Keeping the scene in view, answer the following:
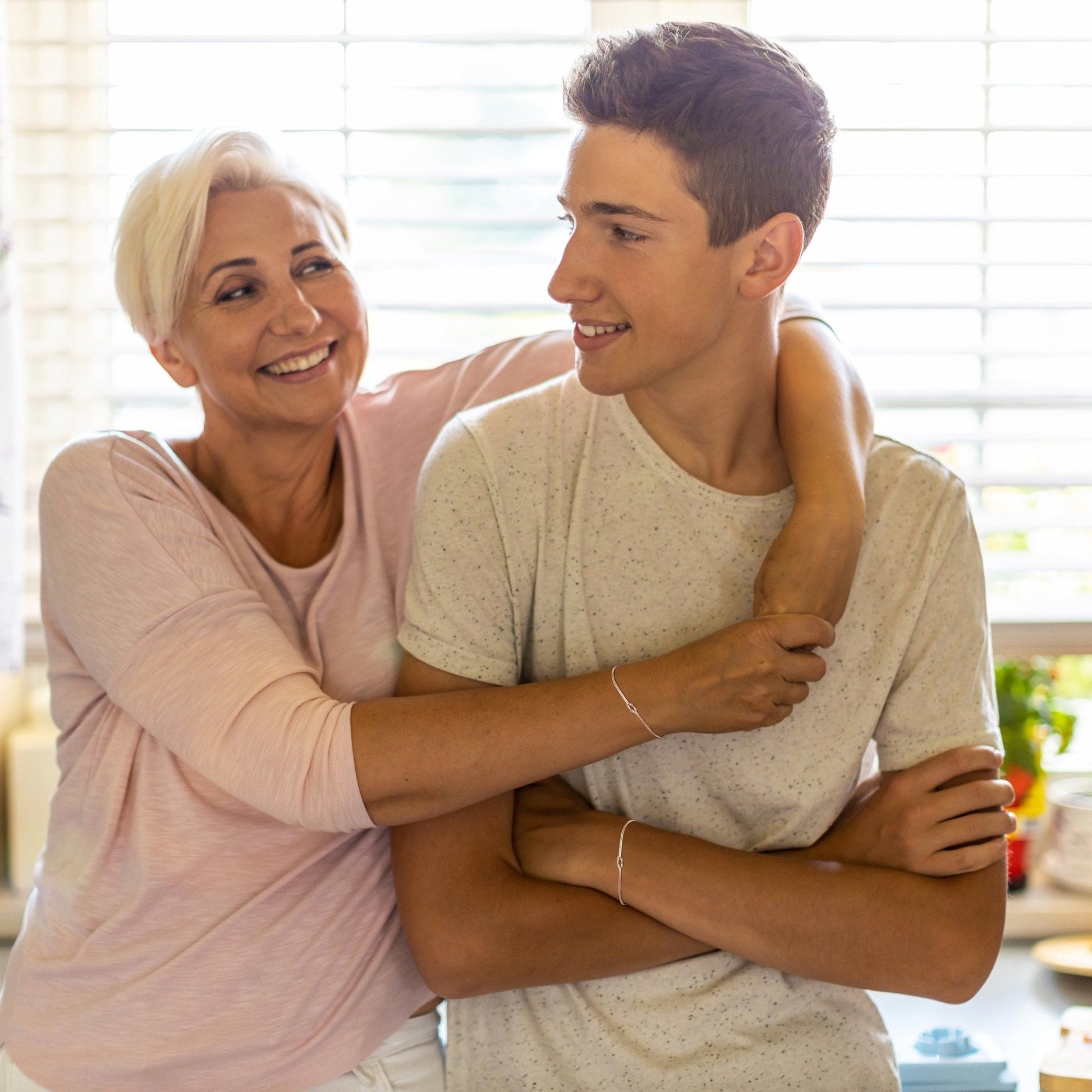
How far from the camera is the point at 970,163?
196cm

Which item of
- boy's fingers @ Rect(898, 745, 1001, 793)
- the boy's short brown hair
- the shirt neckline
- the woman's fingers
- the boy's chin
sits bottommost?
boy's fingers @ Rect(898, 745, 1001, 793)

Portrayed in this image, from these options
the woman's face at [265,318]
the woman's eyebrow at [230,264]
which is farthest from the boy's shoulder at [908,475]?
the woman's eyebrow at [230,264]

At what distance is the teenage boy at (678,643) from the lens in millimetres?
1126

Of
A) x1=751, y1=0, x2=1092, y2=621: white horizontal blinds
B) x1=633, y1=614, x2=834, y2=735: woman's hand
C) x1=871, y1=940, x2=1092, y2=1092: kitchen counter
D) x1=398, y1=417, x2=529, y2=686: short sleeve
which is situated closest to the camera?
x1=633, y1=614, x2=834, y2=735: woman's hand

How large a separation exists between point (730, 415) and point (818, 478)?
0.14 meters

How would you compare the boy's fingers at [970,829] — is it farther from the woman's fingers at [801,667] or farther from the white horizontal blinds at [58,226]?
the white horizontal blinds at [58,226]

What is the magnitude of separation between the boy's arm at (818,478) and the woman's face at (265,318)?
508 mm

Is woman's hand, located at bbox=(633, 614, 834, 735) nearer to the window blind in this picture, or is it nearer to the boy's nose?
the boy's nose

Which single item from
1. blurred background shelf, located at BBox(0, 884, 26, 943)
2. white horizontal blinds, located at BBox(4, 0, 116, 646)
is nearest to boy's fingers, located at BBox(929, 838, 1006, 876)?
blurred background shelf, located at BBox(0, 884, 26, 943)

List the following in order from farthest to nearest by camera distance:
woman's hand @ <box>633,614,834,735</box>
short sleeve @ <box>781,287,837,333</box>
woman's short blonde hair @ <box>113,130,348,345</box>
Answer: short sleeve @ <box>781,287,837,333</box>, woman's short blonde hair @ <box>113,130,348,345</box>, woman's hand @ <box>633,614,834,735</box>

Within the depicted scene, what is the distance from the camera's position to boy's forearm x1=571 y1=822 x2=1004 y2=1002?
44.8 inches

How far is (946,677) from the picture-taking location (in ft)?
4.01

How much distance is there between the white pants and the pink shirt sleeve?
276 millimetres

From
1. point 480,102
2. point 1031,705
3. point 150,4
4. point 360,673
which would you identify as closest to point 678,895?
point 360,673
